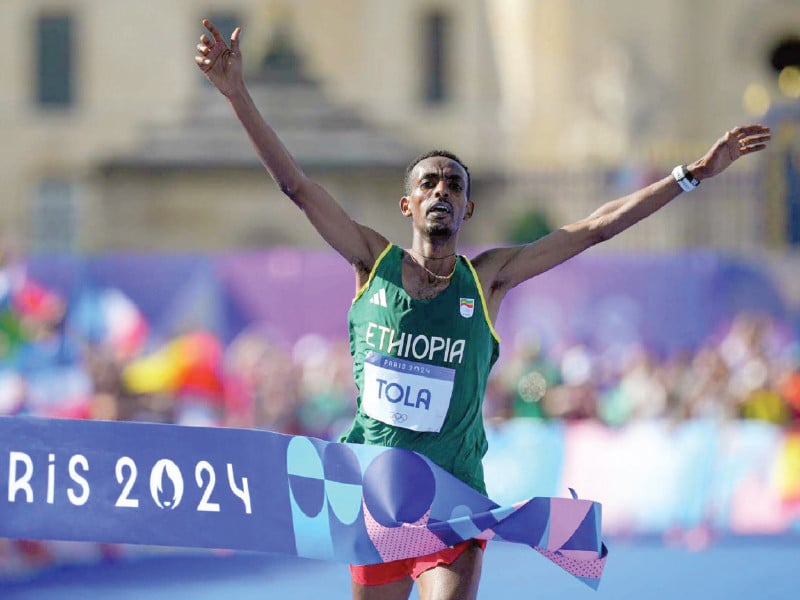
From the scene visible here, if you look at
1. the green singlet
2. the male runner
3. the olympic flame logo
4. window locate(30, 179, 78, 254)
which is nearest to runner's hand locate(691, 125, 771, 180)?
the male runner

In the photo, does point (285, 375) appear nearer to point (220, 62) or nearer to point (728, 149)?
point (728, 149)

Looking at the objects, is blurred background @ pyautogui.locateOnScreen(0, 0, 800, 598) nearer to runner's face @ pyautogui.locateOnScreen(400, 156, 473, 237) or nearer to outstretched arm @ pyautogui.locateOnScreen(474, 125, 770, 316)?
outstretched arm @ pyautogui.locateOnScreen(474, 125, 770, 316)

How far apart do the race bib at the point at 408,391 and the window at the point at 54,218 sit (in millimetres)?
29134

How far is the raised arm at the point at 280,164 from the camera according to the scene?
5.79 meters

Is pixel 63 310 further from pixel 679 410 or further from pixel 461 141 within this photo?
pixel 461 141

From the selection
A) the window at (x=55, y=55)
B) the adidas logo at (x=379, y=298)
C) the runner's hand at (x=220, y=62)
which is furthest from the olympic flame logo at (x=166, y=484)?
the window at (x=55, y=55)

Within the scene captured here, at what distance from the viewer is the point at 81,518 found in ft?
20.1

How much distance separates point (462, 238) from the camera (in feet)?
98.4

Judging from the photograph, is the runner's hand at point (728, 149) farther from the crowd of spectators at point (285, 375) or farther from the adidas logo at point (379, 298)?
the crowd of spectators at point (285, 375)

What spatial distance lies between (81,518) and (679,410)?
9910 mm

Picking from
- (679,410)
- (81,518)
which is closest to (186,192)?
(679,410)

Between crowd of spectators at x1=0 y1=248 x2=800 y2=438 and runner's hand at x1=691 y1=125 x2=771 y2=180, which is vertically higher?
crowd of spectators at x1=0 y1=248 x2=800 y2=438

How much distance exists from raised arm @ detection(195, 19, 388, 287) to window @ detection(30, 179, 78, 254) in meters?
29.0

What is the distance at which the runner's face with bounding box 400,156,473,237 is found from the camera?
19.2 ft
